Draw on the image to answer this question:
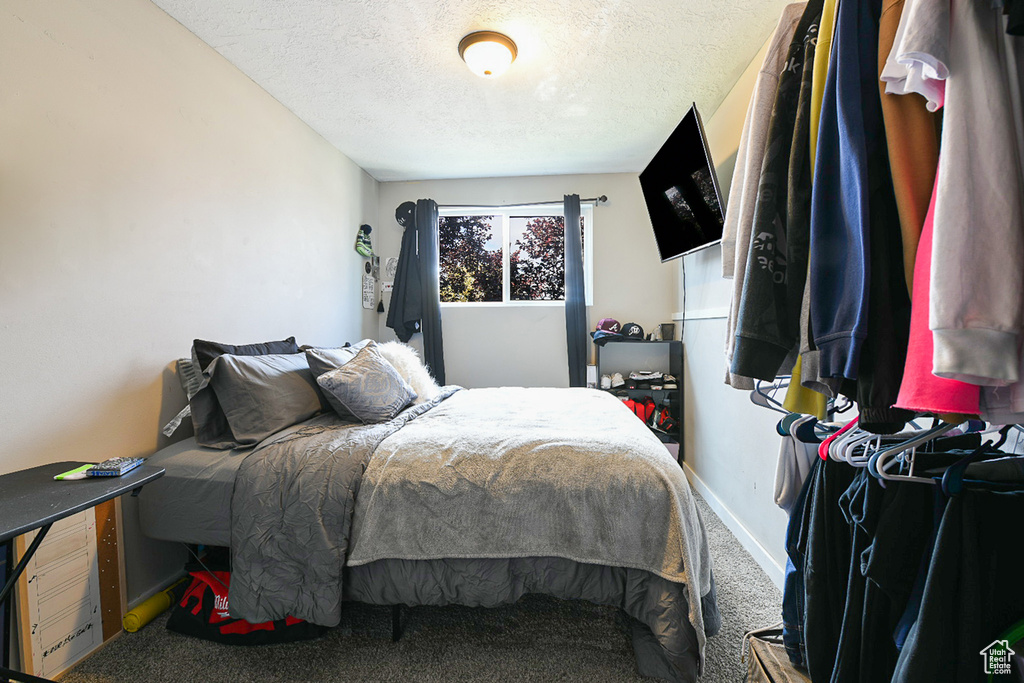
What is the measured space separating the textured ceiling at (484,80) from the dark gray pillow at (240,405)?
1.51 meters

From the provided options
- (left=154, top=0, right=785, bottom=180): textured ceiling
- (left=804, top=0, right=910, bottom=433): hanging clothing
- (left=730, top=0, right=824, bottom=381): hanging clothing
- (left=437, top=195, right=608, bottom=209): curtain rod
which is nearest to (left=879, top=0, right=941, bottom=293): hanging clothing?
(left=804, top=0, right=910, bottom=433): hanging clothing

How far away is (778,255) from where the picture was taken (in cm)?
78

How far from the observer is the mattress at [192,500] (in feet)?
5.07

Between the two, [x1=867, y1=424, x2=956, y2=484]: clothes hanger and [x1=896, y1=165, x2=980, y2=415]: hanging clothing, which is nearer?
[x1=896, y1=165, x2=980, y2=415]: hanging clothing

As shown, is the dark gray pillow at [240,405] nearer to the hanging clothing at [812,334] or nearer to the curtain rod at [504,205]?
the hanging clothing at [812,334]

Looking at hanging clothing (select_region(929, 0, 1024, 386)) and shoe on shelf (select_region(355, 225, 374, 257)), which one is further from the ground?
shoe on shelf (select_region(355, 225, 374, 257))

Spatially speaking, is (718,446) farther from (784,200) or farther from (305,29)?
(305,29)

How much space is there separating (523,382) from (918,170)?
350 cm

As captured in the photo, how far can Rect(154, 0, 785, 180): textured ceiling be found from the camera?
1920mm

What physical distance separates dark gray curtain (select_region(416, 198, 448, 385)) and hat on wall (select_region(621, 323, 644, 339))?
160 cm

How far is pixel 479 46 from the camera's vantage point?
2.07 meters

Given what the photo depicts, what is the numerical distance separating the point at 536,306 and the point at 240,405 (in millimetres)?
2688

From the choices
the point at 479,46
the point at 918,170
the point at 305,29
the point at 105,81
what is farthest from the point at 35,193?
the point at 918,170

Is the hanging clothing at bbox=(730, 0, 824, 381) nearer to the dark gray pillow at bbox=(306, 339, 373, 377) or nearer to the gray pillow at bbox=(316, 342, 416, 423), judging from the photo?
the gray pillow at bbox=(316, 342, 416, 423)
